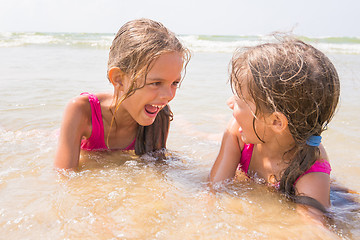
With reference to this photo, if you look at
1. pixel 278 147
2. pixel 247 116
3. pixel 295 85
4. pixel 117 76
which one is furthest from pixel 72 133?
pixel 295 85

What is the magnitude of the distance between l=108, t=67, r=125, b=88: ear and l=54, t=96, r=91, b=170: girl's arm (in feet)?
1.19

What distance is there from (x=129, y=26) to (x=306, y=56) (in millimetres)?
1300

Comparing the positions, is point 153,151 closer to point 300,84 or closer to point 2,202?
point 2,202

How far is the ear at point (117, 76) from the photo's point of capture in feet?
8.10

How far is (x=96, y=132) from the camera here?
9.29ft

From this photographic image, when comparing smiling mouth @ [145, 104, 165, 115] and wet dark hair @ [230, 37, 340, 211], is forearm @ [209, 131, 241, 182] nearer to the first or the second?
wet dark hair @ [230, 37, 340, 211]

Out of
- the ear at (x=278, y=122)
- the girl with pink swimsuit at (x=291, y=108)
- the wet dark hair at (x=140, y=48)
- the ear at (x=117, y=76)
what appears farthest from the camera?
the ear at (x=117, y=76)

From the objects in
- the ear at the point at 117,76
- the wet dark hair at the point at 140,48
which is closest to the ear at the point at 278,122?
the wet dark hair at the point at 140,48

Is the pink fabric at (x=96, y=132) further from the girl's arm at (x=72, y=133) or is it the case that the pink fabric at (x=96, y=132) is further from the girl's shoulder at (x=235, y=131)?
the girl's shoulder at (x=235, y=131)

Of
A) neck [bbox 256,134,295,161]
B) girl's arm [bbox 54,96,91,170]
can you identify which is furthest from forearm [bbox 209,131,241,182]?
girl's arm [bbox 54,96,91,170]

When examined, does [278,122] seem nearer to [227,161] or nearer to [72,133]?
[227,161]

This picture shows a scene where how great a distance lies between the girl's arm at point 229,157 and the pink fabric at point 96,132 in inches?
36.7

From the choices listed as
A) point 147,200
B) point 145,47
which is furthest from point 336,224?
point 145,47

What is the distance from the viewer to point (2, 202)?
77.0 inches
